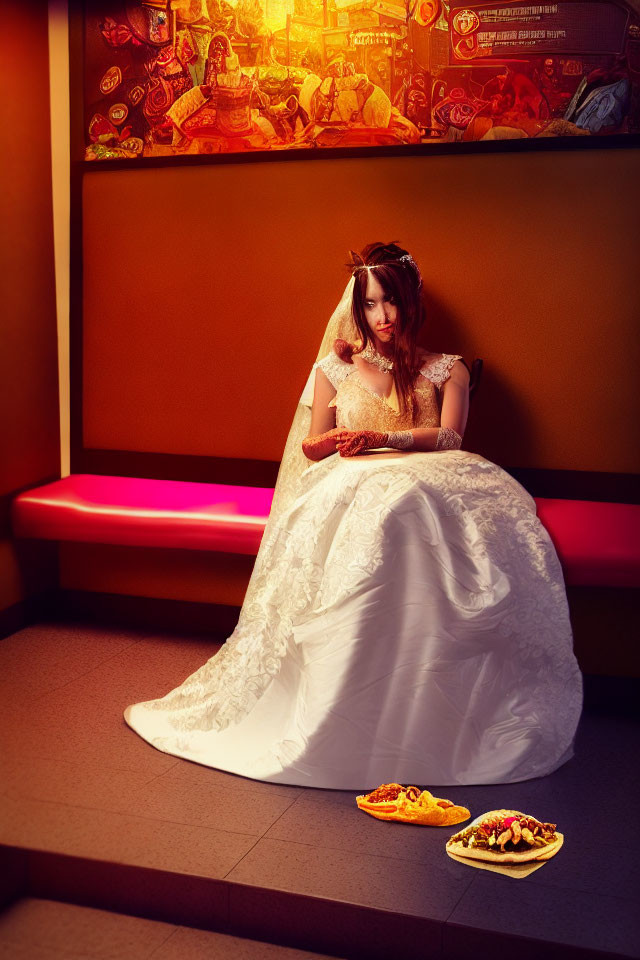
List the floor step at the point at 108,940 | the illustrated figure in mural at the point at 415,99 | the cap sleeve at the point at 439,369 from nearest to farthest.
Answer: the floor step at the point at 108,940, the cap sleeve at the point at 439,369, the illustrated figure in mural at the point at 415,99

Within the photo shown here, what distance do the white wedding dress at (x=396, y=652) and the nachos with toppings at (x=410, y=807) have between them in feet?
0.28

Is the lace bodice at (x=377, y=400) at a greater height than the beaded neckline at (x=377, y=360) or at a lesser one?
lesser

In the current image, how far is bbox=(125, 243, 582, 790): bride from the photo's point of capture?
9.21ft

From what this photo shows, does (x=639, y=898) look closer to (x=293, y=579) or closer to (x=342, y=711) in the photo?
(x=342, y=711)

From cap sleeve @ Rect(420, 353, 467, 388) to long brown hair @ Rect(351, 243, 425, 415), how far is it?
50 millimetres

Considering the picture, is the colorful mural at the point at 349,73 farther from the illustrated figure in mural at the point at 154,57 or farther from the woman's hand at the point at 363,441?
the woman's hand at the point at 363,441

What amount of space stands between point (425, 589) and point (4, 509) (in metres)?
2.10

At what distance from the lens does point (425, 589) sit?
2859 mm

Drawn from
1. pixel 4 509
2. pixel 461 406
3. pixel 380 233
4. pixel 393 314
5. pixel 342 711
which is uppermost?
pixel 380 233

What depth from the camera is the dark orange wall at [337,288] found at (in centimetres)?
389

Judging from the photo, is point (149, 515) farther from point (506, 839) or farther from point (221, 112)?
point (506, 839)

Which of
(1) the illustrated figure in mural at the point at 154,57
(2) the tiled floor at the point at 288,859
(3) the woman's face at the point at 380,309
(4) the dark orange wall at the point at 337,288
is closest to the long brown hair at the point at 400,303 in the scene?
(3) the woman's face at the point at 380,309

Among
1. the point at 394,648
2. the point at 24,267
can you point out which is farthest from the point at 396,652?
the point at 24,267

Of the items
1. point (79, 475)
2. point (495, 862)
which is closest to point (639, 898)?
point (495, 862)
